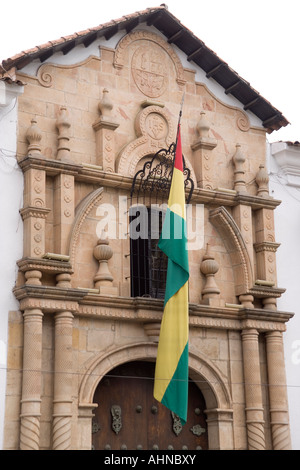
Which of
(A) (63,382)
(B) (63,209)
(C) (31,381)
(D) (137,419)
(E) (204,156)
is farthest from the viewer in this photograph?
(E) (204,156)

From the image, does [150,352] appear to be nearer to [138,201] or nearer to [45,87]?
[138,201]

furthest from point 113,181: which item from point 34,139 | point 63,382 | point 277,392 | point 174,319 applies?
point 277,392

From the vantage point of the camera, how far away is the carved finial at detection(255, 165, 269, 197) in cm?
1501

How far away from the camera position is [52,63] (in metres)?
13.6

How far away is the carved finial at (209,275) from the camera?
14.0m

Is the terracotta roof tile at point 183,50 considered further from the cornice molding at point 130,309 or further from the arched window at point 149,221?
the cornice molding at point 130,309

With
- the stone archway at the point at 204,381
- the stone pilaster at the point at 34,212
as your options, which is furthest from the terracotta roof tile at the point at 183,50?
the stone archway at the point at 204,381

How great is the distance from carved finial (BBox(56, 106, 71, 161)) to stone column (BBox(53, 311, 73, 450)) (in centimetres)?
242

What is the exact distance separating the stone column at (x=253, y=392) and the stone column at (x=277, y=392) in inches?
12.0

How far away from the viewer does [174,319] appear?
42.0 ft

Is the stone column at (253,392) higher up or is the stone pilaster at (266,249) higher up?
the stone pilaster at (266,249)

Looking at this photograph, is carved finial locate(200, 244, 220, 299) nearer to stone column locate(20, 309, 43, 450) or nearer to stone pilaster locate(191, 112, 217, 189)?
stone pilaster locate(191, 112, 217, 189)

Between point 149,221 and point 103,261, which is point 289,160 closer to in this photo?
point 149,221

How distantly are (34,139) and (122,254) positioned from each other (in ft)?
7.24
